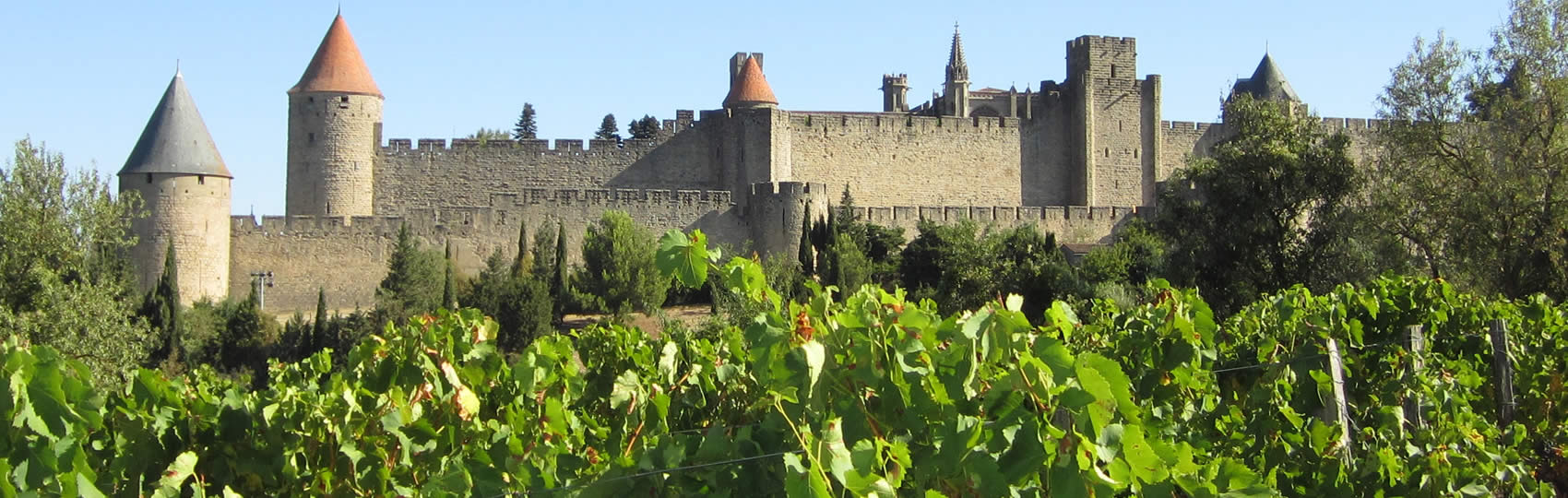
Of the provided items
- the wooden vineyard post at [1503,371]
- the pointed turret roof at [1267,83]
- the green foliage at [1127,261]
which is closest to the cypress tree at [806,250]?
the green foliage at [1127,261]

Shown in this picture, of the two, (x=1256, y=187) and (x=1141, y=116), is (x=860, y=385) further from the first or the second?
(x=1141, y=116)

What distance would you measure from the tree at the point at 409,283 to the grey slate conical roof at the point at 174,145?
4.19m

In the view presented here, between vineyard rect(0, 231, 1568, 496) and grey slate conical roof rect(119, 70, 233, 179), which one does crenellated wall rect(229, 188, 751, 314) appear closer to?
grey slate conical roof rect(119, 70, 233, 179)

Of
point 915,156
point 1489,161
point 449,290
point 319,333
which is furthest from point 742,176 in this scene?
point 1489,161

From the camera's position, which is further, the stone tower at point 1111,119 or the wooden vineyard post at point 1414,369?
the stone tower at point 1111,119

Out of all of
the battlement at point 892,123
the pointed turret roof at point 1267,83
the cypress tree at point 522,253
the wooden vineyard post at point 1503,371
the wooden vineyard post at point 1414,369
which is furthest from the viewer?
the pointed turret roof at point 1267,83

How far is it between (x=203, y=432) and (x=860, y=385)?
10.2 ft

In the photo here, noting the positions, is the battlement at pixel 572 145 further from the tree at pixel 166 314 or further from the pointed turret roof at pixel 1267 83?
the pointed turret roof at pixel 1267 83

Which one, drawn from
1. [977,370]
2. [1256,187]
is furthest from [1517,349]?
[1256,187]

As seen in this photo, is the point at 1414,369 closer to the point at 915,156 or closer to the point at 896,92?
the point at 915,156

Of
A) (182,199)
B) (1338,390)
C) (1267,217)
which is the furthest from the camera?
(182,199)

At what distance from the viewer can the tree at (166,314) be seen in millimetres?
27766

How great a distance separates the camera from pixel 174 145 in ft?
109

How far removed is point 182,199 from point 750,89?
13.3m
